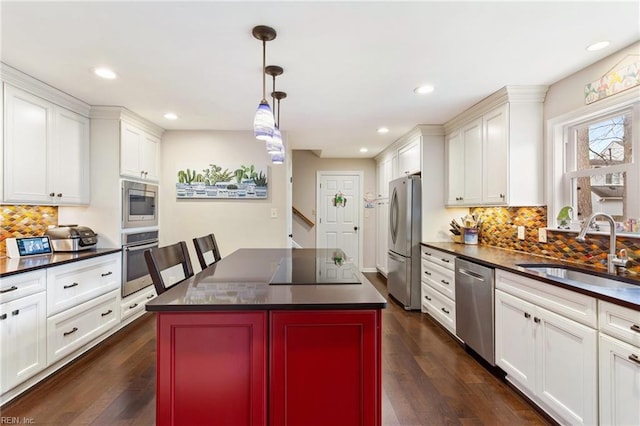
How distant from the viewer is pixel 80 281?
8.48 feet

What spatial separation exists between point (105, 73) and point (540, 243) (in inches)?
149

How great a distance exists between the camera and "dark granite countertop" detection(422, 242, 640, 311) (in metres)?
1.44

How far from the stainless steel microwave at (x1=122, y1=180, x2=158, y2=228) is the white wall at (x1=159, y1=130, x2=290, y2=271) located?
183 mm

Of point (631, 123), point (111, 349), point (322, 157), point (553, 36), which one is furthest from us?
point (322, 157)

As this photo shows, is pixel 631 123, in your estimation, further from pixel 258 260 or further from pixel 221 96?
pixel 221 96

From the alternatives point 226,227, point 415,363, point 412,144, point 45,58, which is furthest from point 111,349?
point 412,144

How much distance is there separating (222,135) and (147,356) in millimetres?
2619

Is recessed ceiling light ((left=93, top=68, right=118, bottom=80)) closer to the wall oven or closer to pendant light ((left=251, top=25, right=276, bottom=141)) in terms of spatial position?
pendant light ((left=251, top=25, right=276, bottom=141))

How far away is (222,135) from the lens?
3.98m

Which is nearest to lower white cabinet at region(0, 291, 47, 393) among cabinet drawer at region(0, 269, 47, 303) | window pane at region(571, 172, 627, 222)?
cabinet drawer at region(0, 269, 47, 303)

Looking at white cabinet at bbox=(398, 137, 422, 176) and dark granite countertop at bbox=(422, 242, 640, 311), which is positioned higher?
white cabinet at bbox=(398, 137, 422, 176)

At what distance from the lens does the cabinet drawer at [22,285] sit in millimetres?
1910

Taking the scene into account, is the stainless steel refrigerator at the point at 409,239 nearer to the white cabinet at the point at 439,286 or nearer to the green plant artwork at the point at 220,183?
the white cabinet at the point at 439,286

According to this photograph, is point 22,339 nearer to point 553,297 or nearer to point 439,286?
point 553,297
